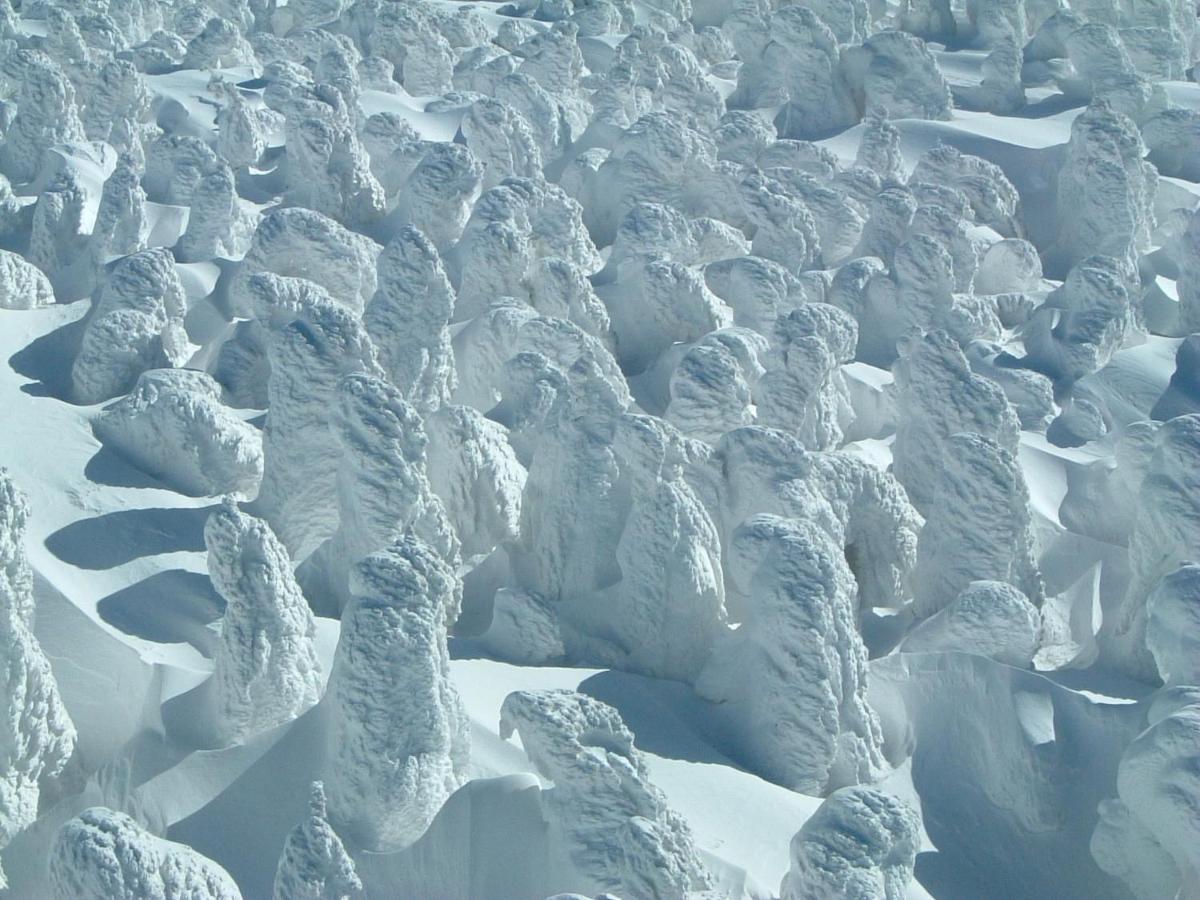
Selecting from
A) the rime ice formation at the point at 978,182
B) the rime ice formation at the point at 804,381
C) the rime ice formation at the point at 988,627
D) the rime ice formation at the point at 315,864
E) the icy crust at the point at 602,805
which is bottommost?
the rime ice formation at the point at 978,182

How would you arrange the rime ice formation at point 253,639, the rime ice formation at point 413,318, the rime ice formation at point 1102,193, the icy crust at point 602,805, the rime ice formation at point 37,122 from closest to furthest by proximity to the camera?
the icy crust at point 602,805 → the rime ice formation at point 253,639 → the rime ice formation at point 413,318 → the rime ice formation at point 37,122 → the rime ice formation at point 1102,193

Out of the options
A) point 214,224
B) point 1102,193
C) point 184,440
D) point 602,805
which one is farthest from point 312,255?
point 1102,193

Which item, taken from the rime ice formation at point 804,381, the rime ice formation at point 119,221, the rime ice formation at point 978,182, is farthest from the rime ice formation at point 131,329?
the rime ice formation at point 978,182

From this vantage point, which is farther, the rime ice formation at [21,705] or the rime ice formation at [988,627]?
the rime ice formation at [988,627]

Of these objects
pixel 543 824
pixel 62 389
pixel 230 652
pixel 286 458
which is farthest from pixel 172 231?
pixel 543 824

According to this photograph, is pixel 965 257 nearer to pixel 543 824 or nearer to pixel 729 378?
pixel 729 378

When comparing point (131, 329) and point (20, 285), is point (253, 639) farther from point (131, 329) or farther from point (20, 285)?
point (20, 285)

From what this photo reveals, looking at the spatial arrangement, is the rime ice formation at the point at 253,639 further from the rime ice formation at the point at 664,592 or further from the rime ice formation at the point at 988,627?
A: the rime ice formation at the point at 988,627

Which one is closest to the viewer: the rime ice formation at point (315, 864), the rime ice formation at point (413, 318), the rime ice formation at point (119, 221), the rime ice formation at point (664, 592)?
the rime ice formation at point (315, 864)
